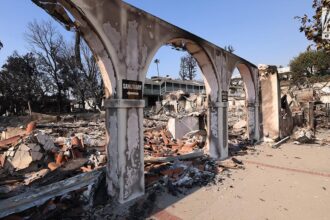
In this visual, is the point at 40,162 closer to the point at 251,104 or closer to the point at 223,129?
the point at 223,129

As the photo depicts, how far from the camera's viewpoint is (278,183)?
612 centimetres

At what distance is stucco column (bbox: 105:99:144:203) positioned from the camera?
4.84 metres

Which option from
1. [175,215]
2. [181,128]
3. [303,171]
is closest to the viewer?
[175,215]

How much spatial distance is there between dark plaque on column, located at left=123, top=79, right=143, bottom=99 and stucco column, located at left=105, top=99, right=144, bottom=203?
11 centimetres

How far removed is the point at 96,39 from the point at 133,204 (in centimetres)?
336

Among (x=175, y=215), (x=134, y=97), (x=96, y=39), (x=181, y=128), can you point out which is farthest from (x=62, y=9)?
(x=181, y=128)

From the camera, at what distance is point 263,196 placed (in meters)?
5.34

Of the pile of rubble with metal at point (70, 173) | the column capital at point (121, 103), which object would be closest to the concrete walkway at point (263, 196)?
the pile of rubble with metal at point (70, 173)

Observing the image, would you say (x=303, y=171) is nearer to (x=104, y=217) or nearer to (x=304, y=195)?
(x=304, y=195)

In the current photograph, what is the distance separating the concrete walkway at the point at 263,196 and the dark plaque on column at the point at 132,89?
2.31m

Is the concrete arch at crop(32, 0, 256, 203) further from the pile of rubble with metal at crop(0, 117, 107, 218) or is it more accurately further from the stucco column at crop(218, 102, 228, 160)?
the stucco column at crop(218, 102, 228, 160)

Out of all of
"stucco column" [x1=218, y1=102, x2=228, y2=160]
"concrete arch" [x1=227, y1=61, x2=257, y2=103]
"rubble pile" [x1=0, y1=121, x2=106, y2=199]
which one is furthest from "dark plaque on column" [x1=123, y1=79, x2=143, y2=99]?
"concrete arch" [x1=227, y1=61, x2=257, y2=103]

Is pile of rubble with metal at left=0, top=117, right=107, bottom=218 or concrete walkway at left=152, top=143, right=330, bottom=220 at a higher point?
pile of rubble with metal at left=0, top=117, right=107, bottom=218

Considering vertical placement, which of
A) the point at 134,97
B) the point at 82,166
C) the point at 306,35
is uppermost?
the point at 306,35
